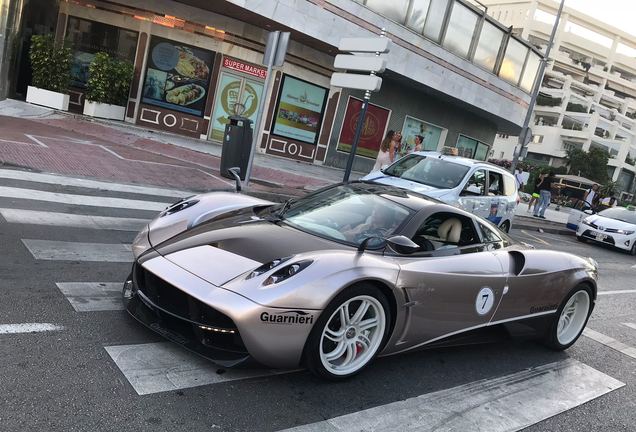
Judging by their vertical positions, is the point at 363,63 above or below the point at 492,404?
above

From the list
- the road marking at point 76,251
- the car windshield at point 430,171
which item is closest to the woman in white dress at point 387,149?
the car windshield at point 430,171

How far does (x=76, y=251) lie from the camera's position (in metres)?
5.21

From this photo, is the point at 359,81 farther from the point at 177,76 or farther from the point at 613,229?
the point at 613,229

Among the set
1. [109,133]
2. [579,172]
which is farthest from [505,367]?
[579,172]

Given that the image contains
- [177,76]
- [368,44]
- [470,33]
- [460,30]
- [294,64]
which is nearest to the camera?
[368,44]

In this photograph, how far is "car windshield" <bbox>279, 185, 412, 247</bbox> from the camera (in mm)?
4035

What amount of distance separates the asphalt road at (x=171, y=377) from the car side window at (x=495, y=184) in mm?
4823

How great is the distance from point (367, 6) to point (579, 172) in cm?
5534

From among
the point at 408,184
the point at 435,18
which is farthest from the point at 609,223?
the point at 435,18

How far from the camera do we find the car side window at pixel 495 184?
10.3 meters

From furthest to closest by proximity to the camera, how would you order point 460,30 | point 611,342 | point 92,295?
point 460,30 < point 611,342 < point 92,295

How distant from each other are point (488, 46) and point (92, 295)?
21801 mm

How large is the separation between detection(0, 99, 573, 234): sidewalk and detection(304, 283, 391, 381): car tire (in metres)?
6.75

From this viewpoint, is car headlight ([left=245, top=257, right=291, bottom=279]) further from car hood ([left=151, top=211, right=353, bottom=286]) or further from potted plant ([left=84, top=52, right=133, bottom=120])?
potted plant ([left=84, top=52, right=133, bottom=120])
